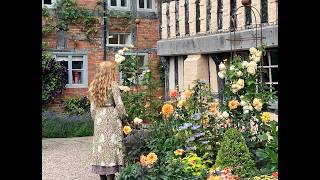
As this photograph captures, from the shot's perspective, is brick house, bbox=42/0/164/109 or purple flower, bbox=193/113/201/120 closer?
purple flower, bbox=193/113/201/120

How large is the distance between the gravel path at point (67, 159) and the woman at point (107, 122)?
2.92ft

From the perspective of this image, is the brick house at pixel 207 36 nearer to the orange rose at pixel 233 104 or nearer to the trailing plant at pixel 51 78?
the trailing plant at pixel 51 78

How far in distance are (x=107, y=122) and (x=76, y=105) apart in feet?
21.6

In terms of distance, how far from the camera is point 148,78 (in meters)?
6.46

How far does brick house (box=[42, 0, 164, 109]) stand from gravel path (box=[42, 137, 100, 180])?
2026 mm

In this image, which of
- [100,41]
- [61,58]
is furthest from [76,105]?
[100,41]

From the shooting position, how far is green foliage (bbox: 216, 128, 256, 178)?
4191 millimetres

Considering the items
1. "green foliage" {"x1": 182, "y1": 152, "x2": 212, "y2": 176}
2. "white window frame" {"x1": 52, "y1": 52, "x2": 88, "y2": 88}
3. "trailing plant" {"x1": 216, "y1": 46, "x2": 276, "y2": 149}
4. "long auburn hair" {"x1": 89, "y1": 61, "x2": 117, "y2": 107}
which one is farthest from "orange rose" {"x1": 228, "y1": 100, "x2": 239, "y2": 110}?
"white window frame" {"x1": 52, "y1": 52, "x2": 88, "y2": 88}

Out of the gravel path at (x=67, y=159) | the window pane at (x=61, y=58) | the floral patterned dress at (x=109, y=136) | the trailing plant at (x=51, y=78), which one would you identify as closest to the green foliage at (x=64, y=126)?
the gravel path at (x=67, y=159)

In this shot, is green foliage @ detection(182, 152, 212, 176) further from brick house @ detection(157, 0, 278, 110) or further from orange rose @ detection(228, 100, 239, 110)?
brick house @ detection(157, 0, 278, 110)

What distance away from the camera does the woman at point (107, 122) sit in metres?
5.10
